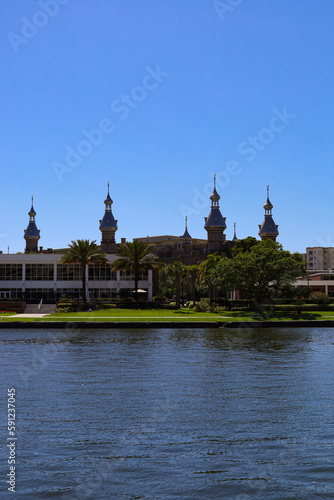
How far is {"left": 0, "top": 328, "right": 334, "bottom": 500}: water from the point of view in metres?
12.4

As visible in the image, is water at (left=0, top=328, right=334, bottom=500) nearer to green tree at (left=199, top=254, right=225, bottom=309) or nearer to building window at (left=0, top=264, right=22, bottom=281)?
green tree at (left=199, top=254, right=225, bottom=309)

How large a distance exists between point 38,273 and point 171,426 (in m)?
78.1

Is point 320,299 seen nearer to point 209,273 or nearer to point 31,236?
point 209,273

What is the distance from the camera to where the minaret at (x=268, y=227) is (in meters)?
159

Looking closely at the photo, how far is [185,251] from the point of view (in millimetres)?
171000

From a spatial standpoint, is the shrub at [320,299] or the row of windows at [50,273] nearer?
the shrub at [320,299]

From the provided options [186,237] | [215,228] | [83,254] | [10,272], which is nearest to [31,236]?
[186,237]

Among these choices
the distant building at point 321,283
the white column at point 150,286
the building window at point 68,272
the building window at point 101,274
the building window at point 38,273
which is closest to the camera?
the building window at point 38,273

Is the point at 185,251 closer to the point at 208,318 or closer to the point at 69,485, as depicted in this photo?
the point at 208,318

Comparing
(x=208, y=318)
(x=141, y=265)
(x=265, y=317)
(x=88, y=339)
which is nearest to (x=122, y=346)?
(x=88, y=339)

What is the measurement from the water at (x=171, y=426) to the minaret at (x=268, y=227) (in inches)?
4999

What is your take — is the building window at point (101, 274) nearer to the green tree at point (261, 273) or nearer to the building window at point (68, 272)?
the building window at point (68, 272)

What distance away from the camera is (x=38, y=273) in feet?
302

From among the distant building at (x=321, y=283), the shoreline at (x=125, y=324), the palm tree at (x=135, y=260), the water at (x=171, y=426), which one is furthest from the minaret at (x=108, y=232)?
the water at (x=171, y=426)
